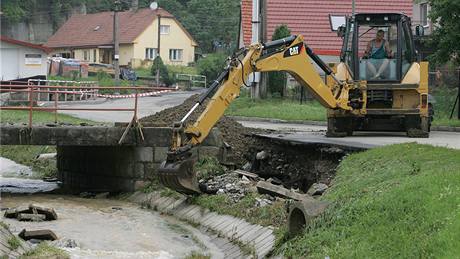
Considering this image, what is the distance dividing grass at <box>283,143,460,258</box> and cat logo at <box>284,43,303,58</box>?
672 centimetres

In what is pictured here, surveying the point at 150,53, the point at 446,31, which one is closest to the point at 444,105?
the point at 446,31

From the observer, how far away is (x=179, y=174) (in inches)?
695

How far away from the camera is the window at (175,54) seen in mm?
94062

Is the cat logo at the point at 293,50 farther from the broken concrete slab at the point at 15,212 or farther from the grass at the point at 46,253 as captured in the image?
the grass at the point at 46,253

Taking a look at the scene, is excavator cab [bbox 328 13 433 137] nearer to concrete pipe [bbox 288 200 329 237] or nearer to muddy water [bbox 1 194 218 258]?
muddy water [bbox 1 194 218 258]

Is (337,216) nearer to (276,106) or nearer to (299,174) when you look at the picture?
(299,174)

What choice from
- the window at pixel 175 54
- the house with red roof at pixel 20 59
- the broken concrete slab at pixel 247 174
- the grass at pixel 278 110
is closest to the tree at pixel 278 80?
the grass at pixel 278 110

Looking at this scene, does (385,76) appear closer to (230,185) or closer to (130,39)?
(230,185)

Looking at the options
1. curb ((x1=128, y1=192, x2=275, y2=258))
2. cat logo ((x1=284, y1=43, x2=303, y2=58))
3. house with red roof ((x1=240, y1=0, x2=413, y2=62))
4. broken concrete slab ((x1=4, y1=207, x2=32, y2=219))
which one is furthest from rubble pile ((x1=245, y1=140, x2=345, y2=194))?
house with red roof ((x1=240, y1=0, x2=413, y2=62))

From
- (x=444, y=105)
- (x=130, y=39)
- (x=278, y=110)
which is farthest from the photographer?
(x=130, y=39)

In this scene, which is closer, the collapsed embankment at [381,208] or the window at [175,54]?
the collapsed embankment at [381,208]

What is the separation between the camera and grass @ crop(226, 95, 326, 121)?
3488 cm

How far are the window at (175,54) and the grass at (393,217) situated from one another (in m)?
81.8

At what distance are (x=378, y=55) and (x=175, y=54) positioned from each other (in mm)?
72861
